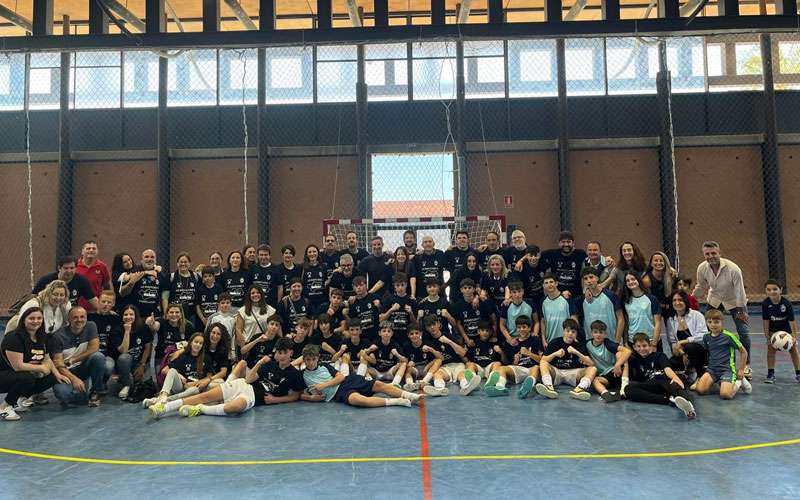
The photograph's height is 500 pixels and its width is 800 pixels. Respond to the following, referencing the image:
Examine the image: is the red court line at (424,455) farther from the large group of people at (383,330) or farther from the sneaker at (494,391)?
the sneaker at (494,391)

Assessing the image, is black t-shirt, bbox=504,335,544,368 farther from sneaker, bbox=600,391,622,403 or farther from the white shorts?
sneaker, bbox=600,391,622,403

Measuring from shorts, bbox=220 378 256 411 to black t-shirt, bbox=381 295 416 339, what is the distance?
95.2 inches

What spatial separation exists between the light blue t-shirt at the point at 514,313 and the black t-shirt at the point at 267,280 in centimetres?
353

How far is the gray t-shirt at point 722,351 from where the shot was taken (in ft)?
22.4

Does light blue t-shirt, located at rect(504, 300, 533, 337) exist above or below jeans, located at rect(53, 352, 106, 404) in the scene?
above

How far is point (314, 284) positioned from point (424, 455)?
175 inches

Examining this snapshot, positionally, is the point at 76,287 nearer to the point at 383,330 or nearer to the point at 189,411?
the point at 189,411

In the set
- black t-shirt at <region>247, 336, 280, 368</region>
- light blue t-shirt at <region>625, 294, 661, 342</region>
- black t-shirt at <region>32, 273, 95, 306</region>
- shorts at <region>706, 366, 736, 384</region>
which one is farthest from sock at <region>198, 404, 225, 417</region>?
shorts at <region>706, 366, 736, 384</region>

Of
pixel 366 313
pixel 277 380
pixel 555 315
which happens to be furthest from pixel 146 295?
pixel 555 315

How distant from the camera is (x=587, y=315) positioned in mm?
7754

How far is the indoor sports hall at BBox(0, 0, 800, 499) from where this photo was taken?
16.3 ft

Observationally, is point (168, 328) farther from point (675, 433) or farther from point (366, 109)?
point (366, 109)

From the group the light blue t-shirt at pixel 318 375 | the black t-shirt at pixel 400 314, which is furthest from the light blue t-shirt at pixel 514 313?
the light blue t-shirt at pixel 318 375

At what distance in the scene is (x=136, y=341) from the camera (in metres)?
7.68
